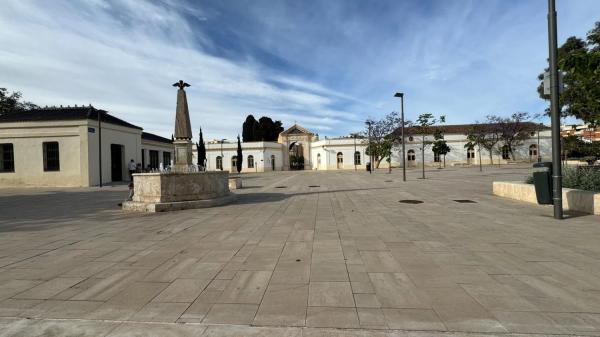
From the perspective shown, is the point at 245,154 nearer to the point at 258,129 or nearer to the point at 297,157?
the point at 297,157

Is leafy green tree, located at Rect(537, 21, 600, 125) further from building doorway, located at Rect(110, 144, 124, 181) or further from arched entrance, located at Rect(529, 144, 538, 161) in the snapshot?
arched entrance, located at Rect(529, 144, 538, 161)

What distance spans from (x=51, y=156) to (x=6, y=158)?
351 cm

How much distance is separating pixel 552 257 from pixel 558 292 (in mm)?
1515

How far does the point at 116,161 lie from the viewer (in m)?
27.6

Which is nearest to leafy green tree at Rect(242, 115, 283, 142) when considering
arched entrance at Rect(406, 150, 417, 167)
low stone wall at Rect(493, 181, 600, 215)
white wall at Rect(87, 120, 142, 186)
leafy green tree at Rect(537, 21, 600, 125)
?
arched entrance at Rect(406, 150, 417, 167)

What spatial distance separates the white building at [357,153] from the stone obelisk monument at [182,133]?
153ft

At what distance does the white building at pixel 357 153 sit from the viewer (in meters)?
58.9

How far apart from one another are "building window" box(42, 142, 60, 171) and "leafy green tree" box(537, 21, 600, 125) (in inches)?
1129

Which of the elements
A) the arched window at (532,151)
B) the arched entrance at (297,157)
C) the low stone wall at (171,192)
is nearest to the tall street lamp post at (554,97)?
the low stone wall at (171,192)

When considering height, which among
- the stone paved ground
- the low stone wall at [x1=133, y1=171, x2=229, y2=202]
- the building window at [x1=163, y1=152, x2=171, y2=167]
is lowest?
the stone paved ground

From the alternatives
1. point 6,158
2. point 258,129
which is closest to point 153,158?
point 6,158

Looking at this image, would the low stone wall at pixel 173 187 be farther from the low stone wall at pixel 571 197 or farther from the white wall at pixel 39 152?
the white wall at pixel 39 152

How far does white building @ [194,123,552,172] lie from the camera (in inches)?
2318

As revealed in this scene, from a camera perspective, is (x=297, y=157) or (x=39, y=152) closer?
(x=39, y=152)
